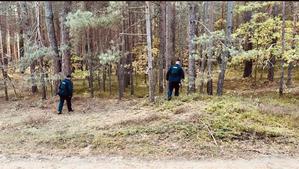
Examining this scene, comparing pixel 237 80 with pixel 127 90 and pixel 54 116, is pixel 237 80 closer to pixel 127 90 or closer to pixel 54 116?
pixel 127 90

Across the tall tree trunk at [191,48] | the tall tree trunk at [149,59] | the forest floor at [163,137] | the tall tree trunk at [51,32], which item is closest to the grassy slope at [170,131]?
the forest floor at [163,137]

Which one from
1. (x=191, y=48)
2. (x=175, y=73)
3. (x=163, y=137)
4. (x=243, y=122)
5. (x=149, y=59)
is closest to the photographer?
(x=163, y=137)

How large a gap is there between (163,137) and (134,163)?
6.15ft

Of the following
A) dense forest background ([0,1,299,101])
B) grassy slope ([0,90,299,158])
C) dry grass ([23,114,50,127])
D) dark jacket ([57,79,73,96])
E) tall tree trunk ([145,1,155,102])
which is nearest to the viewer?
grassy slope ([0,90,299,158])

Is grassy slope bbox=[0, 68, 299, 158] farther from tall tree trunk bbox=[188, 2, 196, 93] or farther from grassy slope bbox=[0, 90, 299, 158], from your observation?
tall tree trunk bbox=[188, 2, 196, 93]

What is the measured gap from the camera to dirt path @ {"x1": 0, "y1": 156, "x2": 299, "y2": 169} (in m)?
10.4

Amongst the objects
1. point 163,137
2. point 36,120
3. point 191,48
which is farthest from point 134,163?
point 191,48

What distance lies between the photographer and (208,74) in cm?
1855

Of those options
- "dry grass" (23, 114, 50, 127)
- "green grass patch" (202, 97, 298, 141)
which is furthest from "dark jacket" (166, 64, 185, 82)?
"dry grass" (23, 114, 50, 127)

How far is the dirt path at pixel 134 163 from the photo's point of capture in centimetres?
1039

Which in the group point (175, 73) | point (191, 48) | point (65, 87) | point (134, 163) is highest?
point (191, 48)

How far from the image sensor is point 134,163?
10734 millimetres

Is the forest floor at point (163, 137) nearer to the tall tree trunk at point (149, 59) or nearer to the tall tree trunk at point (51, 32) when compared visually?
the tall tree trunk at point (149, 59)

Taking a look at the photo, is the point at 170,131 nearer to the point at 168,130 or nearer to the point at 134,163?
the point at 168,130
